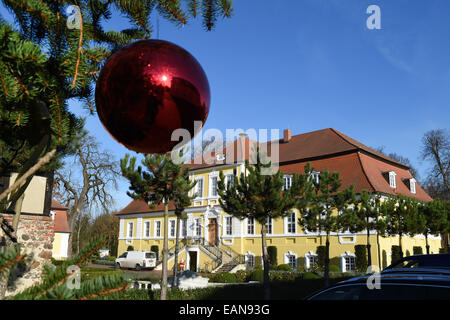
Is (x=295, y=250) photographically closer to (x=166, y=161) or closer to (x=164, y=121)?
(x=166, y=161)

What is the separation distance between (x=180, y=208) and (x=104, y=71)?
14.5m

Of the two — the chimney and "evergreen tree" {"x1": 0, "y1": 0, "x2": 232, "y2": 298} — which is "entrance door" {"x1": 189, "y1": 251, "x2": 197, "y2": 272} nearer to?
the chimney

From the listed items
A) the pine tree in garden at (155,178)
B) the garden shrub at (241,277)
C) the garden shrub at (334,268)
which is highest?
the pine tree in garden at (155,178)

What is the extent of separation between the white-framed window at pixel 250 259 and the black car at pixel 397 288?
25220 millimetres

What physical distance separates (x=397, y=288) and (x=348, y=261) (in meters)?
22.6

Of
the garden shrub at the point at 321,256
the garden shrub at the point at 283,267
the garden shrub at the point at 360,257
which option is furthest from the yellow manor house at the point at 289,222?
the garden shrub at the point at 283,267

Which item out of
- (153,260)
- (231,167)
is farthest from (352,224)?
(153,260)

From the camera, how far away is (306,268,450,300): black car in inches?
119

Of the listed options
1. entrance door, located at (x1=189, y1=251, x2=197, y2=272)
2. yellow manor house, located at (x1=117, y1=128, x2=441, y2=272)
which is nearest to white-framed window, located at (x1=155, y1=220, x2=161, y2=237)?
yellow manor house, located at (x1=117, y1=128, x2=441, y2=272)

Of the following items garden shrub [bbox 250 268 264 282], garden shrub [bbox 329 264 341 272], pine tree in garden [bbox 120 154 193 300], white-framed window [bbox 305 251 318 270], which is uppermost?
pine tree in garden [bbox 120 154 193 300]

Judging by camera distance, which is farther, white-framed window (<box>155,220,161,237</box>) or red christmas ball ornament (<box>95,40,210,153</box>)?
white-framed window (<box>155,220,161,237</box>)

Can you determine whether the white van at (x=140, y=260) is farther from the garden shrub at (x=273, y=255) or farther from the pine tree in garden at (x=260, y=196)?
the pine tree in garden at (x=260, y=196)

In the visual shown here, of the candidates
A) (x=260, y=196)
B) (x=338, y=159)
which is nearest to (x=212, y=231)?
(x=338, y=159)

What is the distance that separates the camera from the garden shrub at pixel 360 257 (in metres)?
22.7
